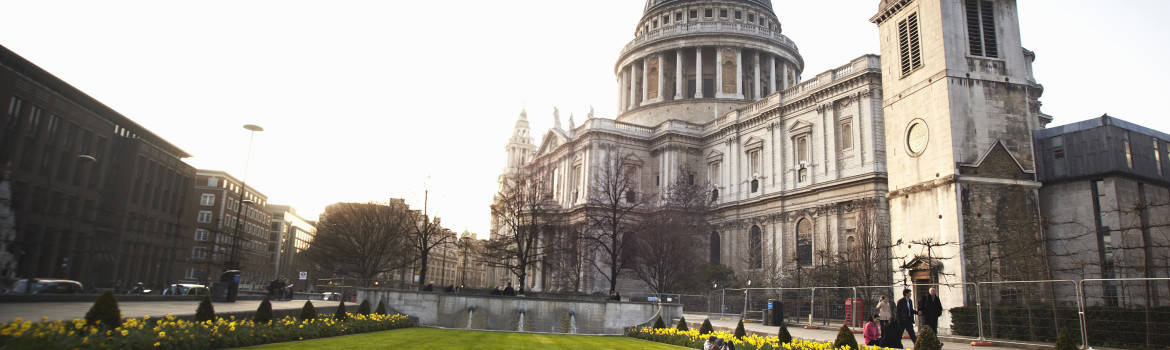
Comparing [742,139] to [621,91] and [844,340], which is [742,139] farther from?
[844,340]

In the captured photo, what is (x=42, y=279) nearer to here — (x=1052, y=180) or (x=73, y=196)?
(x=73, y=196)

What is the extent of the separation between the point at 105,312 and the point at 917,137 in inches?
1151

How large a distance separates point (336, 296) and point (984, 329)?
137 ft

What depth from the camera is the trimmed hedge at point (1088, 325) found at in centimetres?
1738

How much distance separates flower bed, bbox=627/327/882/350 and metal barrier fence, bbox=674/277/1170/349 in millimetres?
2888

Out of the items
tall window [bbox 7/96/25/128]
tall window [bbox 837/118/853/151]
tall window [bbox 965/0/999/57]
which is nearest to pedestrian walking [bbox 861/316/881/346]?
tall window [bbox 7/96/25/128]

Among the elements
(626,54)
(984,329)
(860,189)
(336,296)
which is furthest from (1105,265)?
(626,54)

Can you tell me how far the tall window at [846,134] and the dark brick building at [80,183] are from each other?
39297 millimetres

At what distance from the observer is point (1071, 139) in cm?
2712

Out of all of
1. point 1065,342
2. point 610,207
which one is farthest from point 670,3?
point 1065,342

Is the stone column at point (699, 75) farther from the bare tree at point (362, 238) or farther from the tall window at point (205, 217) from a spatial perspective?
the tall window at point (205, 217)

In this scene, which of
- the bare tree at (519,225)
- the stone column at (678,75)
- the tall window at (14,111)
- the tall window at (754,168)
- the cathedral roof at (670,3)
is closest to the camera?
the tall window at (14,111)

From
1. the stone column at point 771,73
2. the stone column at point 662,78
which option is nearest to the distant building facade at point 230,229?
the stone column at point 662,78

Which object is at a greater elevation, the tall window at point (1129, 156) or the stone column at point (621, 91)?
the stone column at point (621, 91)
